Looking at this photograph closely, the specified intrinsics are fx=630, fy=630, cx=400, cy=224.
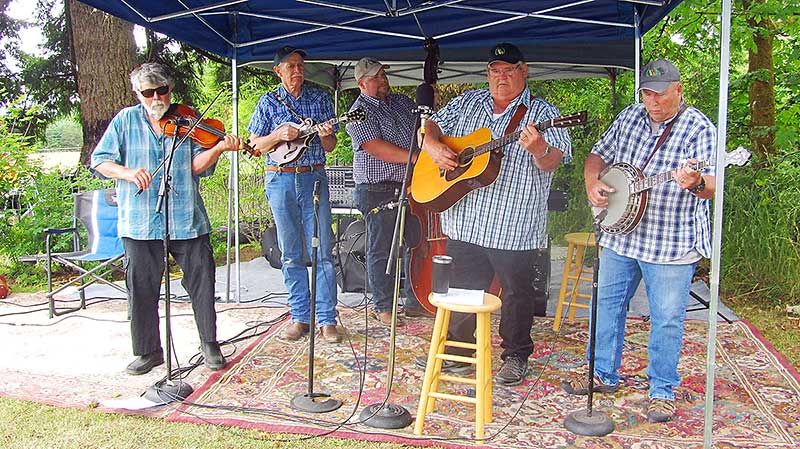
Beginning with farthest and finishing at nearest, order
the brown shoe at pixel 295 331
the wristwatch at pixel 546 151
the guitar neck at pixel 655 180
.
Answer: the brown shoe at pixel 295 331 → the wristwatch at pixel 546 151 → the guitar neck at pixel 655 180

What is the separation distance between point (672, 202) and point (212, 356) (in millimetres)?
2462

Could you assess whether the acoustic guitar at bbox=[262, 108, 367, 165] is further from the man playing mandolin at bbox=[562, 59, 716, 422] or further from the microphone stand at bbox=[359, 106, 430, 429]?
the man playing mandolin at bbox=[562, 59, 716, 422]

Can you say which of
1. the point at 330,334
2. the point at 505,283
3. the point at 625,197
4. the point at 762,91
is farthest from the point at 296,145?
the point at 762,91

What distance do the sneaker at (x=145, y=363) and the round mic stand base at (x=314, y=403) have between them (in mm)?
901

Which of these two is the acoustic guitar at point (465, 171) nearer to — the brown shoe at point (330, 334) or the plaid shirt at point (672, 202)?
the plaid shirt at point (672, 202)

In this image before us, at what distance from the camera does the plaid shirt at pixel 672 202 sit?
268 cm

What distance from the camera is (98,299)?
5098 millimetres

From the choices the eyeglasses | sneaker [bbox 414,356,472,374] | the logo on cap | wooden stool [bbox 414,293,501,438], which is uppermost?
the eyeglasses

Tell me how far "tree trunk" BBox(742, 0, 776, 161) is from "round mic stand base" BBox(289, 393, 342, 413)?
5463 millimetres

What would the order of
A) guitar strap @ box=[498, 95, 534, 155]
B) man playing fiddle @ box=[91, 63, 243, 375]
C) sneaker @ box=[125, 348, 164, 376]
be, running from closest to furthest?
guitar strap @ box=[498, 95, 534, 155] → man playing fiddle @ box=[91, 63, 243, 375] → sneaker @ box=[125, 348, 164, 376]

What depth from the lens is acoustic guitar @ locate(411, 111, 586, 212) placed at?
9.90ft

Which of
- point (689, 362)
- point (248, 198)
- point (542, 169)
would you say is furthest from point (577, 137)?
point (542, 169)

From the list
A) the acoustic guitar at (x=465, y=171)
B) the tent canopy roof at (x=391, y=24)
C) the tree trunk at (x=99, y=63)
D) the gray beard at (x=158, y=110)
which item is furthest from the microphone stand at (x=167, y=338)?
the tree trunk at (x=99, y=63)

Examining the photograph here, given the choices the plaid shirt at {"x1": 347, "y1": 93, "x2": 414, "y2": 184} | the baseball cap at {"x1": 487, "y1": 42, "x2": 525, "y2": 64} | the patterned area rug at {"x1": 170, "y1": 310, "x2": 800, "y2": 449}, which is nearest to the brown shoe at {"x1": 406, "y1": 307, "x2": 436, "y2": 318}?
the patterned area rug at {"x1": 170, "y1": 310, "x2": 800, "y2": 449}
